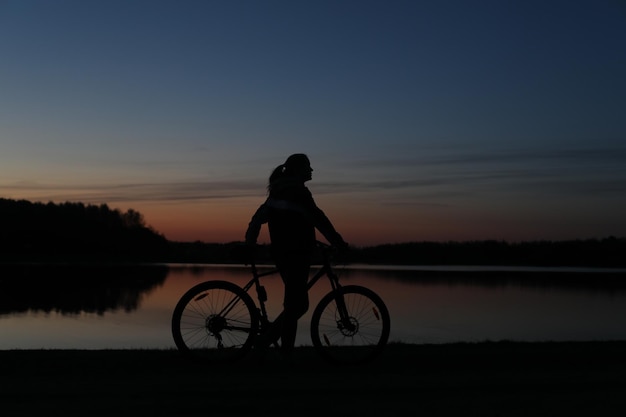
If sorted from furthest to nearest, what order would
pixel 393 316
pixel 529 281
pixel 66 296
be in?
1. pixel 529 281
2. pixel 66 296
3. pixel 393 316

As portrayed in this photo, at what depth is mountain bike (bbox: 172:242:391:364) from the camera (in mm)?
6023

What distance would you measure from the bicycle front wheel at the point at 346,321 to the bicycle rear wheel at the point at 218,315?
0.55 metres

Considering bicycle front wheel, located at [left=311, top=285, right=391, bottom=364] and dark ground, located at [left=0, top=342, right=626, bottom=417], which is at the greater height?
bicycle front wheel, located at [left=311, top=285, right=391, bottom=364]

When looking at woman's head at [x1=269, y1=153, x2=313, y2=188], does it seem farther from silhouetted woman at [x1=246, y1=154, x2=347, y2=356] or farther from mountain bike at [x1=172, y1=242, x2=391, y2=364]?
mountain bike at [x1=172, y1=242, x2=391, y2=364]

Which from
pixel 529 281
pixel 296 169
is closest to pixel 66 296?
pixel 296 169

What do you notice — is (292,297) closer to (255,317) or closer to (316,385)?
(255,317)

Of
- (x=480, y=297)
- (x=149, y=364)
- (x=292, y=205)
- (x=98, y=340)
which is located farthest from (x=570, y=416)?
(x=480, y=297)

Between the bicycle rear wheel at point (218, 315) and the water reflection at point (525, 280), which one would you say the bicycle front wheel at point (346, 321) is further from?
the water reflection at point (525, 280)

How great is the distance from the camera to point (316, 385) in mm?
4996

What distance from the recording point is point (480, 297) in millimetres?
35094

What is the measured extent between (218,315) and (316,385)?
1417 mm

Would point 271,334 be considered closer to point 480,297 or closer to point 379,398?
point 379,398

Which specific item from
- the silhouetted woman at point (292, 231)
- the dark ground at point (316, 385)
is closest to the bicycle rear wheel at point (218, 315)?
the dark ground at point (316, 385)

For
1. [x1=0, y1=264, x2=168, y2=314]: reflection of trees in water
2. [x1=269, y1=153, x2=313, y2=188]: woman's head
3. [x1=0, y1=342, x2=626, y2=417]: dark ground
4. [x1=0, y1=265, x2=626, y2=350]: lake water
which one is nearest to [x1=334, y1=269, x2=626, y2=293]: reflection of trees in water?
[x1=0, y1=265, x2=626, y2=350]: lake water
